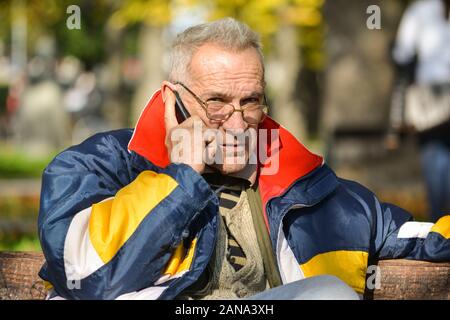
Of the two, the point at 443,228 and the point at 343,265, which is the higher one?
the point at 443,228

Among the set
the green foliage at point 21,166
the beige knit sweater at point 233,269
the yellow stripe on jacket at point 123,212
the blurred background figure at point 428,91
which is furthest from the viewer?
the green foliage at point 21,166

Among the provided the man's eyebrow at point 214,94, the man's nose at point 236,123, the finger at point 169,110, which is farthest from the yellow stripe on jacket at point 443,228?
the finger at point 169,110

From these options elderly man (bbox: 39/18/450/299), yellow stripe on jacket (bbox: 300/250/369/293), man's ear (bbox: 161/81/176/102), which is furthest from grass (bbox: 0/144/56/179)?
yellow stripe on jacket (bbox: 300/250/369/293)

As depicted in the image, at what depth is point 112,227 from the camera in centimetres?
322

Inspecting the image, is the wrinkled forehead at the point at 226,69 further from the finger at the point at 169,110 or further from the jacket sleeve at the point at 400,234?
the jacket sleeve at the point at 400,234

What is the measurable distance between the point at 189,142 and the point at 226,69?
338 mm

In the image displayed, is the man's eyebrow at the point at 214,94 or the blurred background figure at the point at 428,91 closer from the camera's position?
the man's eyebrow at the point at 214,94

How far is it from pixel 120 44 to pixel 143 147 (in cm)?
2178

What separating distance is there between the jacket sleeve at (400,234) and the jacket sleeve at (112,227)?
0.73 meters

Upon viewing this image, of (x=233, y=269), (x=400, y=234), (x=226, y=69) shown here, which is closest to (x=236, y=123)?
(x=226, y=69)

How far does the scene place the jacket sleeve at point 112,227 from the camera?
3.22 m

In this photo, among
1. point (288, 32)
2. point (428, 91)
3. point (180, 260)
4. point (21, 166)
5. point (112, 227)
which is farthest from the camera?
point (288, 32)

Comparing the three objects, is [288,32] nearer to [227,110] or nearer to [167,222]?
[227,110]
